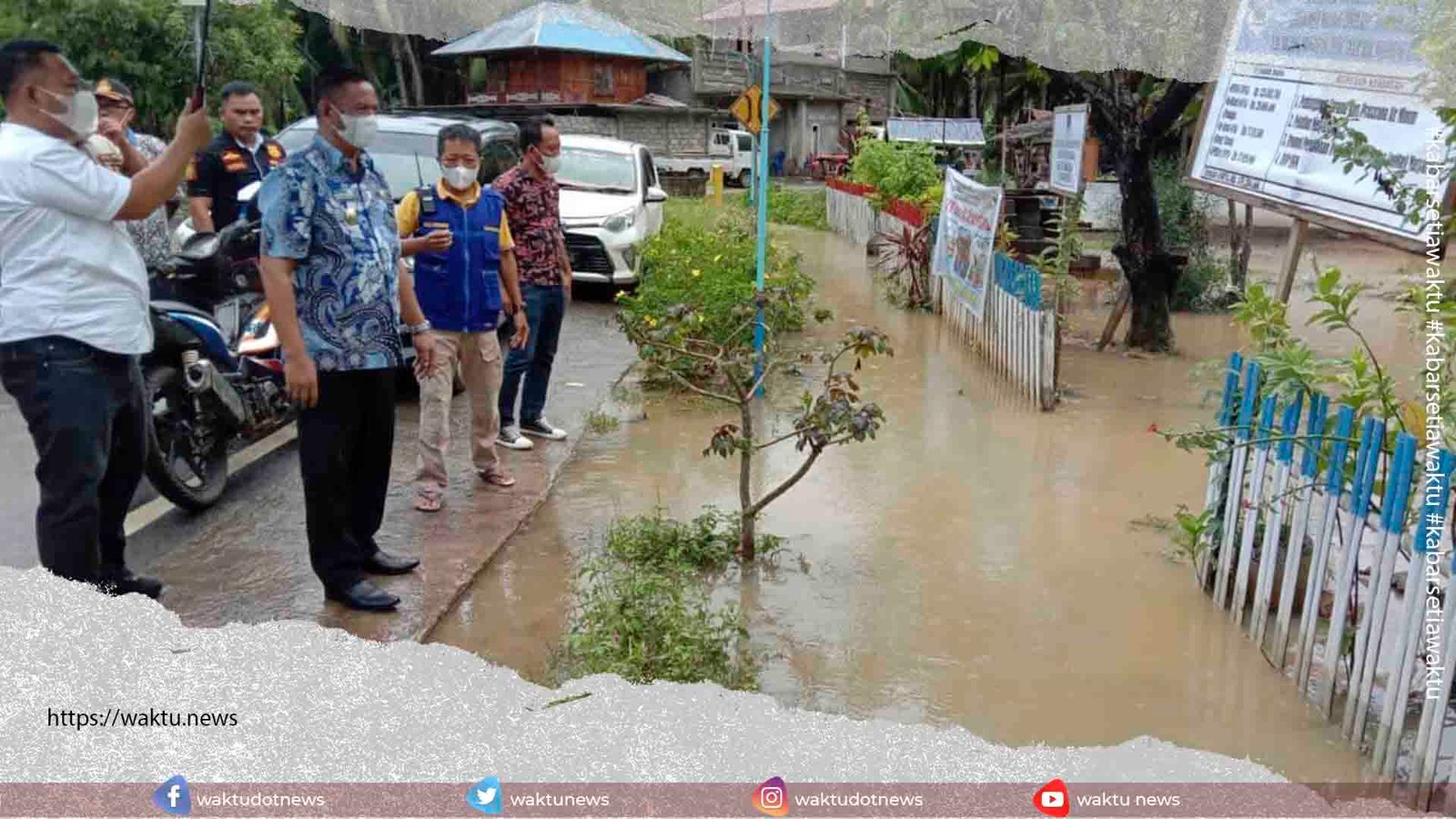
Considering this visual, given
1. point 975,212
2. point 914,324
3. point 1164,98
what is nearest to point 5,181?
point 975,212

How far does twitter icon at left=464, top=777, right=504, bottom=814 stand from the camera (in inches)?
107

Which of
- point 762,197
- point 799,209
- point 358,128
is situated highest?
point 358,128

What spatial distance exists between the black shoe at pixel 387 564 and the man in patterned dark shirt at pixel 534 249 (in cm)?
181

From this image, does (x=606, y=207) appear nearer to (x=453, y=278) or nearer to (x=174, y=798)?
(x=453, y=278)

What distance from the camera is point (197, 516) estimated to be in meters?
5.27

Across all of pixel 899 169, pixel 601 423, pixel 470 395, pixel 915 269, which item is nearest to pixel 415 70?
pixel 899 169

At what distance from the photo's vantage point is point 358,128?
382 centimetres

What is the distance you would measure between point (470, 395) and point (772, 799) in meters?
3.20

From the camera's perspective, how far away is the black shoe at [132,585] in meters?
3.92

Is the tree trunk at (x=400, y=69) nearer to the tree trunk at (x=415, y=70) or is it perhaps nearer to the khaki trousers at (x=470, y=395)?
the tree trunk at (x=415, y=70)

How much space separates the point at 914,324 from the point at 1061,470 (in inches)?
198

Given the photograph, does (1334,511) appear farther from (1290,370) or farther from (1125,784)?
(1125,784)

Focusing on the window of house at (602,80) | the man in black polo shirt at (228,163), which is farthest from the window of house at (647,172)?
the window of house at (602,80)

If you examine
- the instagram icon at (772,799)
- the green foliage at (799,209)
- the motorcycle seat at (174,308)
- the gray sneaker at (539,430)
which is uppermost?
the motorcycle seat at (174,308)
